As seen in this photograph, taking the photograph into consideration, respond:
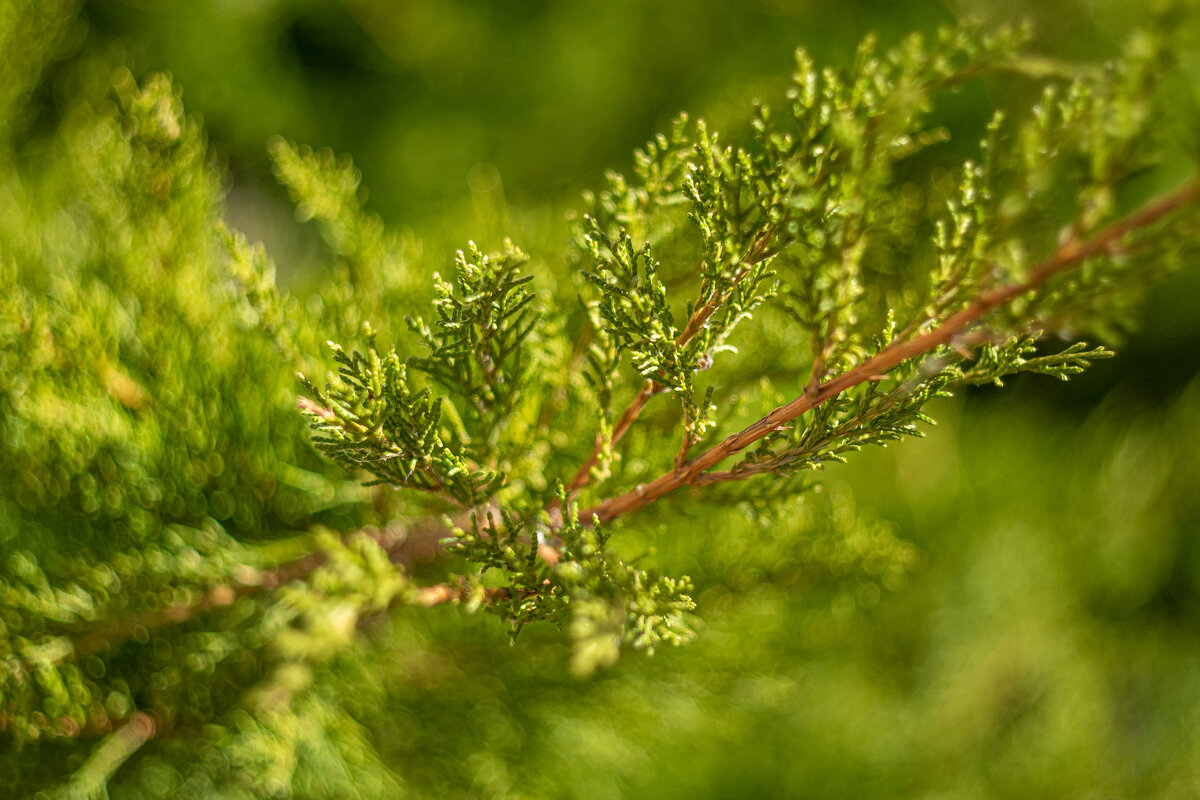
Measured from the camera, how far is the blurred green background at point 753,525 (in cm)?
65

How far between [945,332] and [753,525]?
0.38m

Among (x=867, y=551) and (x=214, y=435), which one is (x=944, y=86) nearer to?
(x=867, y=551)

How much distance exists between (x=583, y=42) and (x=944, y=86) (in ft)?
3.75

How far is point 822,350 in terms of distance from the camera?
0.99 feet

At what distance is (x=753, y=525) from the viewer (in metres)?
0.63

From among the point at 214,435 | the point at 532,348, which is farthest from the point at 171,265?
the point at 532,348

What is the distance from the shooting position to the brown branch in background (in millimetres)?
244

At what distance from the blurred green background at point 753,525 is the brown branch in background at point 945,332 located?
0.37ft

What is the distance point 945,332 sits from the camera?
270 millimetres

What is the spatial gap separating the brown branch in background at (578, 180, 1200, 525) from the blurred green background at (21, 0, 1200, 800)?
0.37ft

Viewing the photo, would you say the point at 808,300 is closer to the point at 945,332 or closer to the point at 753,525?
the point at 945,332

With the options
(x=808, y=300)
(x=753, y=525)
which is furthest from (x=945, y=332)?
(x=753, y=525)

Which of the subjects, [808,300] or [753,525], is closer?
[808,300]

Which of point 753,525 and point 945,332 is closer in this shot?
point 945,332
